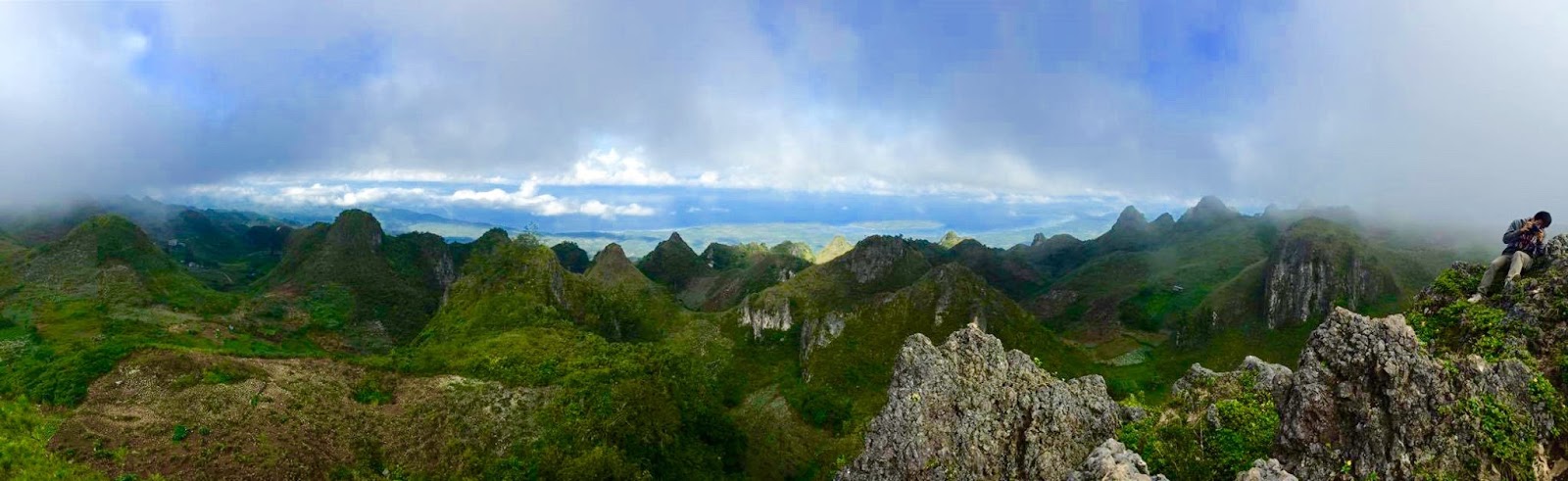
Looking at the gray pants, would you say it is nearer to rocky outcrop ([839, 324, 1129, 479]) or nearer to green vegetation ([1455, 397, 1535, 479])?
green vegetation ([1455, 397, 1535, 479])

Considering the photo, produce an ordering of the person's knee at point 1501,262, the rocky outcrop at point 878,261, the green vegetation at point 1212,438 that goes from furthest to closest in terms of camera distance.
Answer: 1. the rocky outcrop at point 878,261
2. the person's knee at point 1501,262
3. the green vegetation at point 1212,438

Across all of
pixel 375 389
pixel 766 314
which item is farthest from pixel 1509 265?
pixel 766 314

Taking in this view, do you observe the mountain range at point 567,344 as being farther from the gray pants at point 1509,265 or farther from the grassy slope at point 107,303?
the gray pants at point 1509,265


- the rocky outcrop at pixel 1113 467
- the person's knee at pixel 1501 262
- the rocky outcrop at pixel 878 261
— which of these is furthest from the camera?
the rocky outcrop at pixel 878 261

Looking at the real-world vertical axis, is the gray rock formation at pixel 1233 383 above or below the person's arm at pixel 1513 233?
below

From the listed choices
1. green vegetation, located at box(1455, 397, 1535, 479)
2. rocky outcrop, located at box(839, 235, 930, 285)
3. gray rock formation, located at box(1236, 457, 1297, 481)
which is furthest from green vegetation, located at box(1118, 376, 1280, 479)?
rocky outcrop, located at box(839, 235, 930, 285)

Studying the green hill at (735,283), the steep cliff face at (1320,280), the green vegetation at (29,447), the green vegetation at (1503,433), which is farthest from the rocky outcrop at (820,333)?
the green vegetation at (1503,433)

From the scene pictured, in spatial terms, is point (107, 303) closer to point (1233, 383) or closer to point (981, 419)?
point (981, 419)
